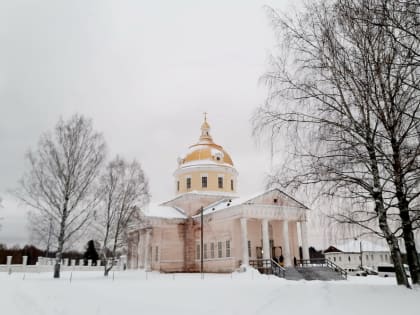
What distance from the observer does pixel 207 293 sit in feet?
45.6

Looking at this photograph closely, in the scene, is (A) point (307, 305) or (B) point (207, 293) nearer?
(A) point (307, 305)

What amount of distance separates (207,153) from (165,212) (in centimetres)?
862

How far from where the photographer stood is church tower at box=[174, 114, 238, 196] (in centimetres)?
4231

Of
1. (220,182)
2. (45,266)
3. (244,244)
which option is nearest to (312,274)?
(244,244)

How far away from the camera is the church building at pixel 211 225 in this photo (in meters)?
32.9

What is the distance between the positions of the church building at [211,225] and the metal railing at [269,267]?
0.91 meters

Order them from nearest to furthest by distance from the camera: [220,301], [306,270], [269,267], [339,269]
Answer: [220,301], [339,269], [306,270], [269,267]

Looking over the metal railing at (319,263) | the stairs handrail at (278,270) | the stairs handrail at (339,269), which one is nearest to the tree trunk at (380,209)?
the stairs handrail at (278,270)

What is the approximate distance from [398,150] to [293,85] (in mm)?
3648

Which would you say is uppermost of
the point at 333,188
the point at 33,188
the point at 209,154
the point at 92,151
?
the point at 209,154

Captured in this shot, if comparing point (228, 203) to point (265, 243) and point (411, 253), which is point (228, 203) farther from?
point (411, 253)

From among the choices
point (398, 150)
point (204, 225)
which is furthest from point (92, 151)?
point (398, 150)

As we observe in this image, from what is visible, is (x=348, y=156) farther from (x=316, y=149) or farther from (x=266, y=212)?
(x=266, y=212)

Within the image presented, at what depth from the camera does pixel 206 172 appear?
4250cm
